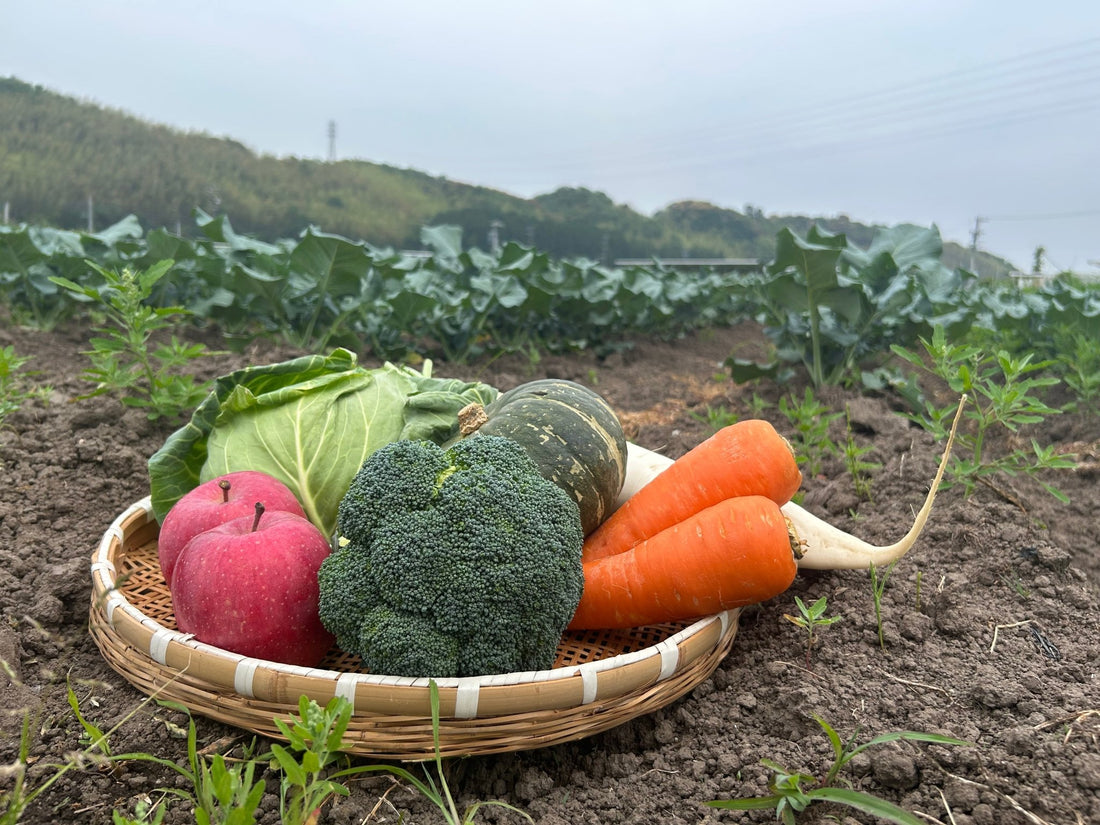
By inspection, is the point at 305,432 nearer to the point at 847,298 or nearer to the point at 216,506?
the point at 216,506

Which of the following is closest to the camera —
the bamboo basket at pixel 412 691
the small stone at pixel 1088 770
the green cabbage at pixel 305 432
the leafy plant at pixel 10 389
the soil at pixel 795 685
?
the small stone at pixel 1088 770

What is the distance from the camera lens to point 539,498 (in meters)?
1.71

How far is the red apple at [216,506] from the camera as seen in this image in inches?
73.1

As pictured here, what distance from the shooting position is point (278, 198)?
59.8 feet

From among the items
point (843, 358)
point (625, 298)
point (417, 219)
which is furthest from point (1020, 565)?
point (417, 219)

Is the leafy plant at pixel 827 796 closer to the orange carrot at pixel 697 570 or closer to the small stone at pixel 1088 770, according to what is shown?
the small stone at pixel 1088 770

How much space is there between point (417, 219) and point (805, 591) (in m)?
18.9

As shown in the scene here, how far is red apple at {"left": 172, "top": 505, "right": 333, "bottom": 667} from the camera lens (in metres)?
1.63

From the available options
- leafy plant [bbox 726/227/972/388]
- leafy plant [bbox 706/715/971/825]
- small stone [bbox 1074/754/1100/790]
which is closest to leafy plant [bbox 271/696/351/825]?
leafy plant [bbox 706/715/971/825]

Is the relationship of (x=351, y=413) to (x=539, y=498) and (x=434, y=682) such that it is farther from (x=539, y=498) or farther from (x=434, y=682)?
(x=434, y=682)

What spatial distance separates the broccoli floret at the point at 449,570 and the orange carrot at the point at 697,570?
0.84ft

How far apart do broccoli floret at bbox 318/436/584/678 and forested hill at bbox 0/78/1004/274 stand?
10588 millimetres

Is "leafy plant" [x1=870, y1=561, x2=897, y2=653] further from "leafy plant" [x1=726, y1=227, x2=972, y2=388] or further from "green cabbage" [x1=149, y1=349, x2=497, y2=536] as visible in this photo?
"leafy plant" [x1=726, y1=227, x2=972, y2=388]

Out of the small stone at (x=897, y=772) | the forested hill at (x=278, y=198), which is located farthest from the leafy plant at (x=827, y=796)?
the forested hill at (x=278, y=198)
